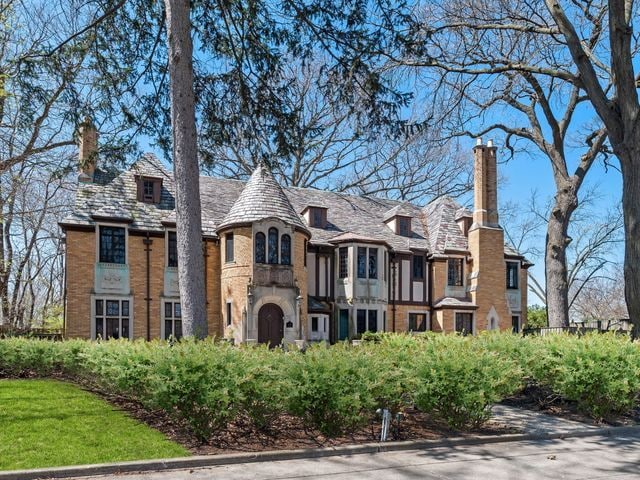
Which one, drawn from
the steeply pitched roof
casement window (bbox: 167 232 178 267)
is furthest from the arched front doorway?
the steeply pitched roof

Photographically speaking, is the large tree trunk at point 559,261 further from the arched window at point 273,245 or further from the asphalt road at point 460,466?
the asphalt road at point 460,466

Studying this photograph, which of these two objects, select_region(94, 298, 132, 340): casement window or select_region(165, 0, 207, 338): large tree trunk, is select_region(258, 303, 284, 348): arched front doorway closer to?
select_region(94, 298, 132, 340): casement window

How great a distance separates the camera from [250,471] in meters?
6.61

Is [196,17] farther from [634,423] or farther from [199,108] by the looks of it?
[634,423]

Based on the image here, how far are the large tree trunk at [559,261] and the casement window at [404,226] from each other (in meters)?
9.85

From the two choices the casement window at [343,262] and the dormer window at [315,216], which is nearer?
the casement window at [343,262]

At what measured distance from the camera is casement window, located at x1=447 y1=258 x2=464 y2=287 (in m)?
28.0

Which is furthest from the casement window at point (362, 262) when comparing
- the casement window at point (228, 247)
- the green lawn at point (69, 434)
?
the green lawn at point (69, 434)

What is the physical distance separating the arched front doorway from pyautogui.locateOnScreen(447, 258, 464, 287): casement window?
9.52m

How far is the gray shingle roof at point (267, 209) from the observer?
22.8m

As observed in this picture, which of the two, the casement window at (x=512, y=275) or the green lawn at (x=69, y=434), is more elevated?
the casement window at (x=512, y=275)

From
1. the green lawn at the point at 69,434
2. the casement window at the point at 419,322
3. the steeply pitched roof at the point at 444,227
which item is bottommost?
the casement window at the point at 419,322

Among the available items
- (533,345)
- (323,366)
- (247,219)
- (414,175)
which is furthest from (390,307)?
(323,366)

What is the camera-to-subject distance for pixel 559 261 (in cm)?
1922
